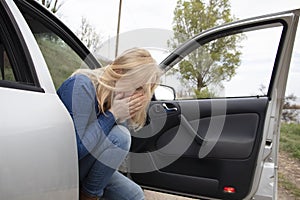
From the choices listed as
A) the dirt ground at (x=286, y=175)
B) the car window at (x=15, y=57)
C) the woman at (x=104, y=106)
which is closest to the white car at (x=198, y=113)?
the car window at (x=15, y=57)

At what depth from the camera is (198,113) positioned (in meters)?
2.15

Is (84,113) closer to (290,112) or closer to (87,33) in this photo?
(290,112)

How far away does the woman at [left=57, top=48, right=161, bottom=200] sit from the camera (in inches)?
47.5

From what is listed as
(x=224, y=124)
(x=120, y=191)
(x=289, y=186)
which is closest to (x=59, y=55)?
(x=120, y=191)

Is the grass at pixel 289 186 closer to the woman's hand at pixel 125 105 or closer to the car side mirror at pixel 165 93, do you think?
the car side mirror at pixel 165 93

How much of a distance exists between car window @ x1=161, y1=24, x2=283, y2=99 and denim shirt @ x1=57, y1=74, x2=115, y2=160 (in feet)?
2.94

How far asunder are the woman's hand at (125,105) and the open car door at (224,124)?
768 mm

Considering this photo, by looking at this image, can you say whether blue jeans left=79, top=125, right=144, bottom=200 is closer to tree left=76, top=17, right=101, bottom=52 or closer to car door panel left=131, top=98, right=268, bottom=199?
car door panel left=131, top=98, right=268, bottom=199

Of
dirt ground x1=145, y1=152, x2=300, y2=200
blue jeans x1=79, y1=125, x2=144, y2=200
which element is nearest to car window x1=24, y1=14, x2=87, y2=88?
blue jeans x1=79, y1=125, x2=144, y2=200

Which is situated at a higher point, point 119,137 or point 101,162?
point 119,137

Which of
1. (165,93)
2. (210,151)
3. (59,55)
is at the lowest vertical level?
(210,151)

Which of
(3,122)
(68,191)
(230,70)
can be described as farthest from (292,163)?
Result: (3,122)

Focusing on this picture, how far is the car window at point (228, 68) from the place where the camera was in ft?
6.59

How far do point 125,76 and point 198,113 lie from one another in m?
0.98
